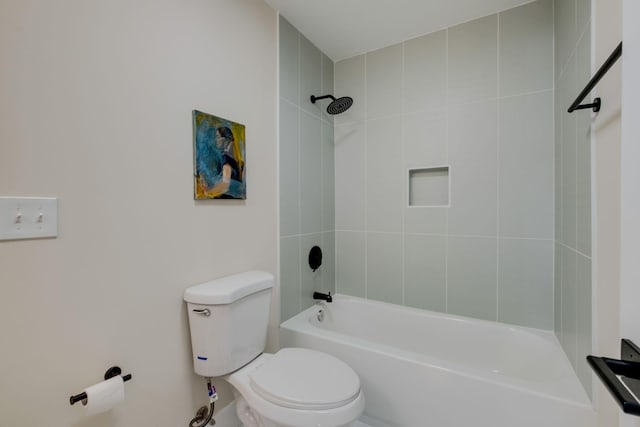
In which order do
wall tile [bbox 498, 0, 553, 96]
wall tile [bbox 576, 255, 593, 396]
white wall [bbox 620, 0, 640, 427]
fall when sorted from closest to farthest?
white wall [bbox 620, 0, 640, 427]
wall tile [bbox 576, 255, 593, 396]
wall tile [bbox 498, 0, 553, 96]

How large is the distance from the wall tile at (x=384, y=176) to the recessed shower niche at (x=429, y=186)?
90mm

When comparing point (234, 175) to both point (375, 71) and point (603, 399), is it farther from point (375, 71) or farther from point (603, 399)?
point (603, 399)

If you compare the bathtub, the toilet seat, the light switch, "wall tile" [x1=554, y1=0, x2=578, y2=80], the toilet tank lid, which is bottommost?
the bathtub

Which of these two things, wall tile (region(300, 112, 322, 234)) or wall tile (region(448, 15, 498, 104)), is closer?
wall tile (region(448, 15, 498, 104))

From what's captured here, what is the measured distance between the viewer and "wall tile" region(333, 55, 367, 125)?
219 centimetres

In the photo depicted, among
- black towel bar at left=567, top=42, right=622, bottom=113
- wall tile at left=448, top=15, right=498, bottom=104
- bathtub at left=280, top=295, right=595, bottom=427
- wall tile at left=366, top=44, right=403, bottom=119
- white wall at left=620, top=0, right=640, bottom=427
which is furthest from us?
wall tile at left=366, top=44, right=403, bottom=119

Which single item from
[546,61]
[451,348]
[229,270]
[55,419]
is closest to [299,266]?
[229,270]

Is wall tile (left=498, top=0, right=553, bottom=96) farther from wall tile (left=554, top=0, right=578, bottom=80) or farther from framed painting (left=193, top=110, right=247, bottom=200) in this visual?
framed painting (left=193, top=110, right=247, bottom=200)

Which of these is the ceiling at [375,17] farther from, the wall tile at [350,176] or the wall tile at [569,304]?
the wall tile at [569,304]

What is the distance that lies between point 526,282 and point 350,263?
1.17 metres

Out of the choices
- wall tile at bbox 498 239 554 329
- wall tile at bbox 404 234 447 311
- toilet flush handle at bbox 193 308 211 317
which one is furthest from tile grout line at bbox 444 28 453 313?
toilet flush handle at bbox 193 308 211 317

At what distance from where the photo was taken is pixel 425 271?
197cm

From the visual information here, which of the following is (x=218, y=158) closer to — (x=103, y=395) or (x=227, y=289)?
(x=227, y=289)

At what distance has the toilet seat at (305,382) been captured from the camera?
1045 millimetres
